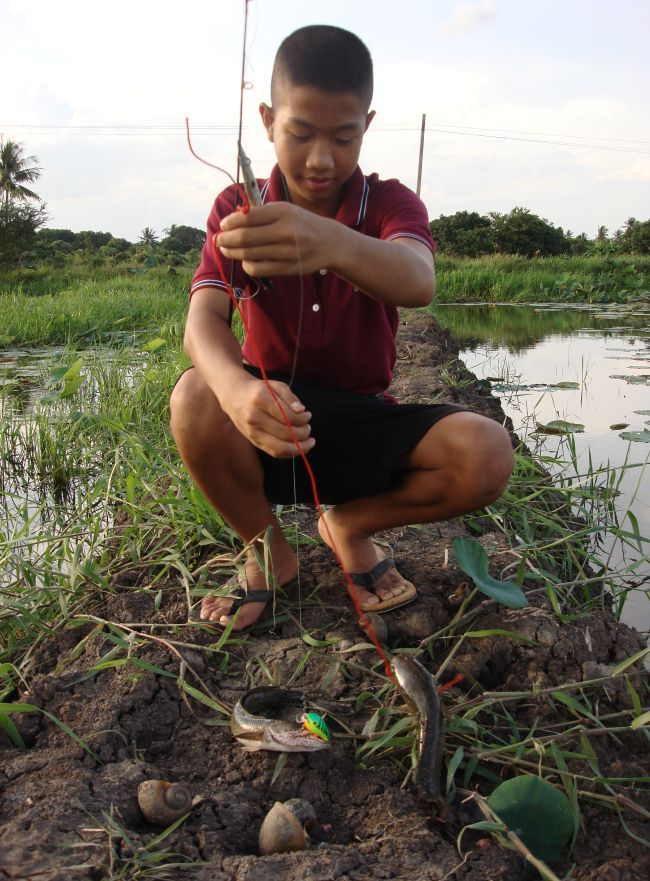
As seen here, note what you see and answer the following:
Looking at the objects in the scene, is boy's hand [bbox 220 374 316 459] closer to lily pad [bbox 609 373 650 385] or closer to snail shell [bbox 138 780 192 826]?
snail shell [bbox 138 780 192 826]

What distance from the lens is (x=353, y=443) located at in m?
1.92

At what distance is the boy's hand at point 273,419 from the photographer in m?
1.49

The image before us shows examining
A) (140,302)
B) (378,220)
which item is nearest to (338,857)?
(378,220)

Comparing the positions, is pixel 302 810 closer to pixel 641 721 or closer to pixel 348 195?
pixel 641 721

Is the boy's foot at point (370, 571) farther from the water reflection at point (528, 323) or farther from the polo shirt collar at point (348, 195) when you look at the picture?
the water reflection at point (528, 323)

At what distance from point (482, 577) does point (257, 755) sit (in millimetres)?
629

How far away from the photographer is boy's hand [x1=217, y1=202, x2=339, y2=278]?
4.21 feet

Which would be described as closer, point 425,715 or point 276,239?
point 276,239

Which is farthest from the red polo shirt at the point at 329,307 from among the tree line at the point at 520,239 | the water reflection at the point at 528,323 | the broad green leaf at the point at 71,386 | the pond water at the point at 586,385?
the tree line at the point at 520,239

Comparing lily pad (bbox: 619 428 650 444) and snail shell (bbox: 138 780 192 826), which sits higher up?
lily pad (bbox: 619 428 650 444)

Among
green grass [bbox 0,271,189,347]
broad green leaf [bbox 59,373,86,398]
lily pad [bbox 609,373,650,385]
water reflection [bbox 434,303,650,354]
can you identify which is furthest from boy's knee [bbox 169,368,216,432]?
water reflection [bbox 434,303,650,354]

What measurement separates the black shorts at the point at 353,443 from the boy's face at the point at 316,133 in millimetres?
534

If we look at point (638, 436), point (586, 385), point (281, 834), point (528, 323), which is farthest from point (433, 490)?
point (528, 323)

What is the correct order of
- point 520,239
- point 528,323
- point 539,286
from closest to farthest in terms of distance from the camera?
point 528,323 → point 539,286 → point 520,239
